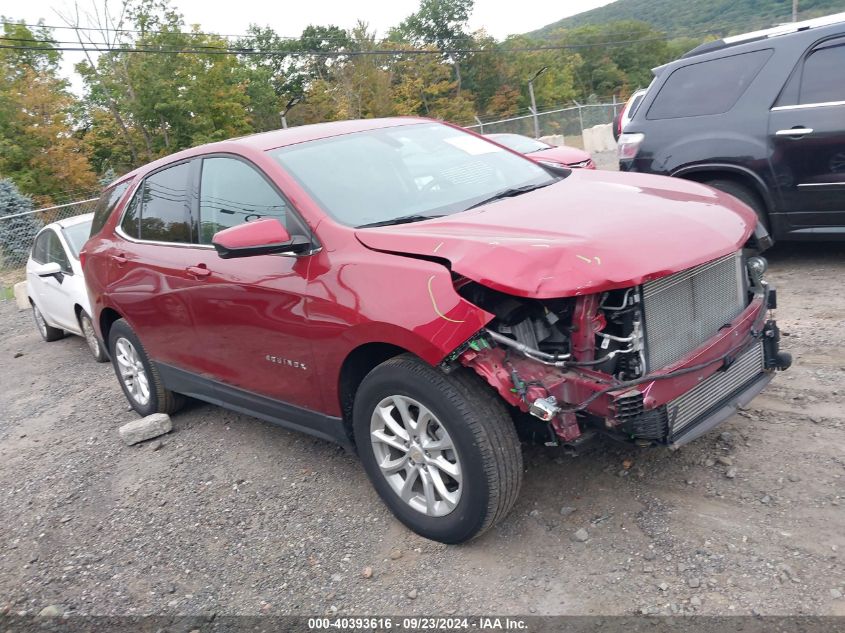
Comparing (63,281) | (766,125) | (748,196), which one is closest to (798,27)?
(766,125)

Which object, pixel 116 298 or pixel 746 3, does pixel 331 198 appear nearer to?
pixel 116 298

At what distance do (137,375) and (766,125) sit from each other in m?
5.31

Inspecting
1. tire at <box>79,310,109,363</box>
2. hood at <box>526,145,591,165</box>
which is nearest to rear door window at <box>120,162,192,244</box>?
tire at <box>79,310,109,363</box>

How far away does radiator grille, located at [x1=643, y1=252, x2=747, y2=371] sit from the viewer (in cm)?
295

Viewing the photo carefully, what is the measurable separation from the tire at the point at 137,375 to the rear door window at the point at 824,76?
5370 mm

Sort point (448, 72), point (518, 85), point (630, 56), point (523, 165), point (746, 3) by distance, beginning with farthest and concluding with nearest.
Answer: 1. point (746, 3)
2. point (630, 56)
3. point (518, 85)
4. point (448, 72)
5. point (523, 165)

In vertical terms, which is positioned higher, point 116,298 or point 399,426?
point 116,298

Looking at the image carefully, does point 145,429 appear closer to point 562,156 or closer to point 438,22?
point 562,156

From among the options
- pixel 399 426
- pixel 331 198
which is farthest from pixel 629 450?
pixel 331 198

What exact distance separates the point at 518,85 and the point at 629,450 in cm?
6139

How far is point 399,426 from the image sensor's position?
129 inches

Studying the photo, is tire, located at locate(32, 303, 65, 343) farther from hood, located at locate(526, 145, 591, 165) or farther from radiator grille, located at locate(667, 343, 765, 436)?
radiator grille, located at locate(667, 343, 765, 436)

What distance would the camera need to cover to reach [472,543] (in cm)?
328

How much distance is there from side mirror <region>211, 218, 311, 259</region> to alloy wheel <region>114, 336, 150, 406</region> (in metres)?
2.39
